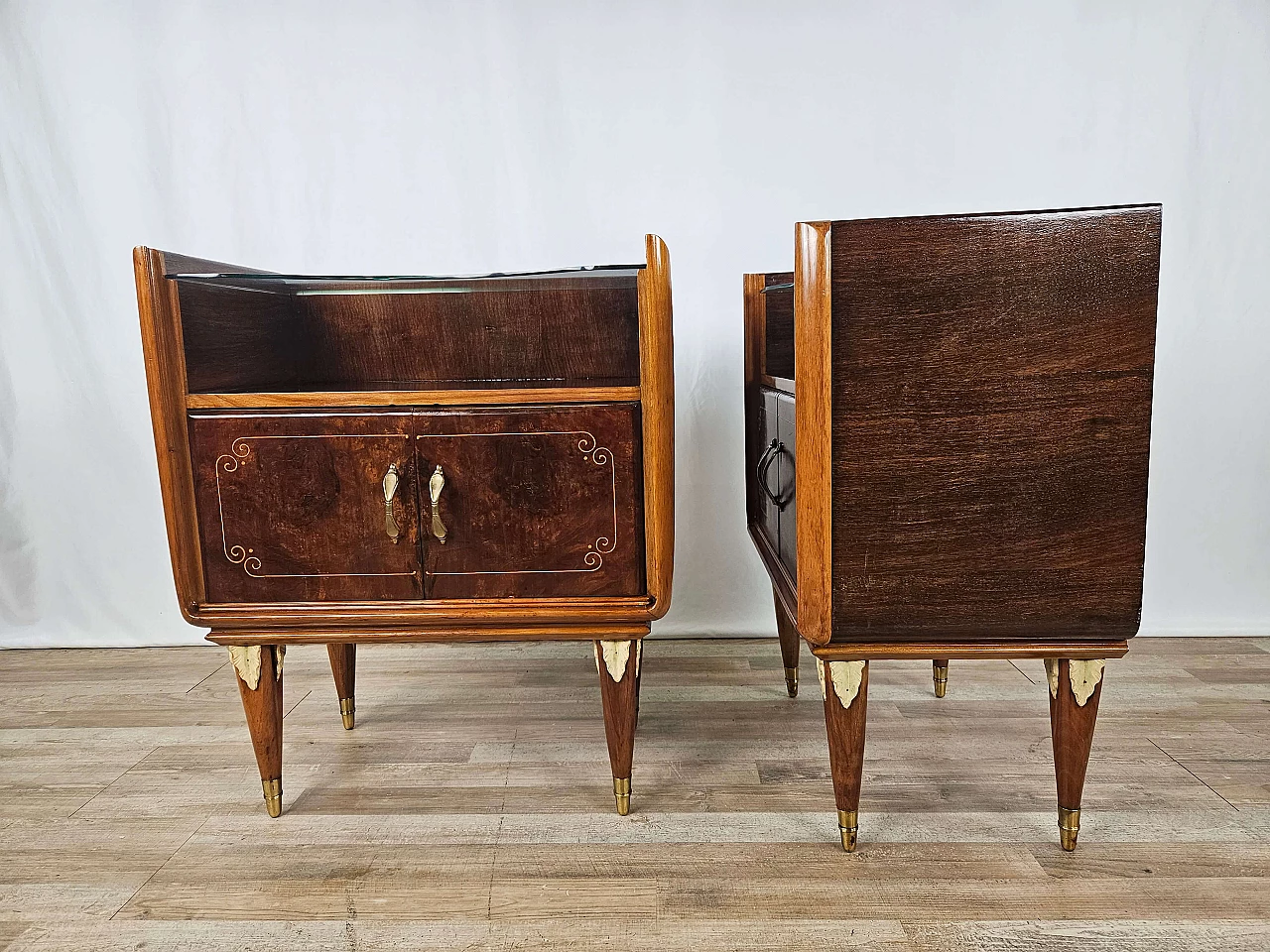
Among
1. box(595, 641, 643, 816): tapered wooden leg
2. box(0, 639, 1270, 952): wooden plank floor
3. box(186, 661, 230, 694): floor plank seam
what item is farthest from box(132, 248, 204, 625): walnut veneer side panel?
box(186, 661, 230, 694): floor plank seam

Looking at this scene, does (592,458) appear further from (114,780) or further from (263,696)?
(114,780)

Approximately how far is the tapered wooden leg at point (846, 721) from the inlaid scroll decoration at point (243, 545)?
0.67 metres

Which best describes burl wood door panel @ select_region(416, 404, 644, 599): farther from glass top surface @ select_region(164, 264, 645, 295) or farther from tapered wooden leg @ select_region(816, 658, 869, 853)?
tapered wooden leg @ select_region(816, 658, 869, 853)

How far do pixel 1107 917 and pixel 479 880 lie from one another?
0.86 metres

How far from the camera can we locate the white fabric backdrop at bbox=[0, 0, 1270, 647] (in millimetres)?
2127

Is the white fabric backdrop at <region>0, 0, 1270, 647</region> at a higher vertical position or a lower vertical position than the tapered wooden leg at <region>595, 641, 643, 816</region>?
higher

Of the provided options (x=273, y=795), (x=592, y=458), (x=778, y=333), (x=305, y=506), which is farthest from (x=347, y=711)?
(x=778, y=333)

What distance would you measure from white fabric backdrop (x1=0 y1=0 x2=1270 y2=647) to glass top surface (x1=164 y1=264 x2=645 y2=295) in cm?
65

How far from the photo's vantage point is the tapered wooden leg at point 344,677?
1762mm

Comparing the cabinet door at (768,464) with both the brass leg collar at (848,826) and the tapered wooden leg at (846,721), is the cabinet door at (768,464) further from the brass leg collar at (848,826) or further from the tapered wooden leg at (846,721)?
the brass leg collar at (848,826)

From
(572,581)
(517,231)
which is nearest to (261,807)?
(572,581)

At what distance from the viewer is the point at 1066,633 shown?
3.87 feet

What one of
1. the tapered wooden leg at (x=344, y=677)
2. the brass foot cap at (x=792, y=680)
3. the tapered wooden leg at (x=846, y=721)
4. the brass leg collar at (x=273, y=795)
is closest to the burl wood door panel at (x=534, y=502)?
the tapered wooden leg at (x=846, y=721)

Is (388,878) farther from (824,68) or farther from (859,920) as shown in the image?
(824,68)
